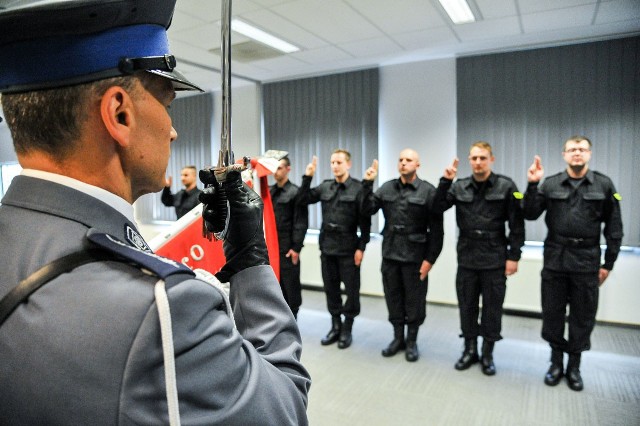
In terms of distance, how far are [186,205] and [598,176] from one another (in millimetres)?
4019

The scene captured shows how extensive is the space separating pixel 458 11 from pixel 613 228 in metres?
1.95

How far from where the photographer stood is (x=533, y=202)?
2.95 m

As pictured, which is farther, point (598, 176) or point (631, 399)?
point (598, 176)

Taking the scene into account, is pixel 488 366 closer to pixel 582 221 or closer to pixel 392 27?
pixel 582 221

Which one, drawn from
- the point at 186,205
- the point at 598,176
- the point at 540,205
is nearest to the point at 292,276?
the point at 186,205

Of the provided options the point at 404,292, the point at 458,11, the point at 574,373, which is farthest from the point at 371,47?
the point at 574,373

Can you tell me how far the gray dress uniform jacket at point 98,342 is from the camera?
1.40ft

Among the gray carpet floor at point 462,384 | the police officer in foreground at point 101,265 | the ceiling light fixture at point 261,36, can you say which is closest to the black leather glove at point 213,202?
the police officer in foreground at point 101,265

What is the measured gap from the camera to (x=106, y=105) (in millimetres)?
518

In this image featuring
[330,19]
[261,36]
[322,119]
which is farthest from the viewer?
[322,119]

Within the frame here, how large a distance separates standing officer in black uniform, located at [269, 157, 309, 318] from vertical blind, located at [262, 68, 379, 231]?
1.17 m

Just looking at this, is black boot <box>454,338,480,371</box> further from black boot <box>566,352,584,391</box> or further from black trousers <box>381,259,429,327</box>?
black boot <box>566,352,584,391</box>

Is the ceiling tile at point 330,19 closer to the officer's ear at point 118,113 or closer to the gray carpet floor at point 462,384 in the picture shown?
the gray carpet floor at point 462,384

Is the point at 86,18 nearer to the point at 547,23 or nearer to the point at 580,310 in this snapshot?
the point at 580,310
